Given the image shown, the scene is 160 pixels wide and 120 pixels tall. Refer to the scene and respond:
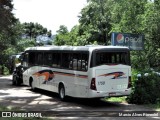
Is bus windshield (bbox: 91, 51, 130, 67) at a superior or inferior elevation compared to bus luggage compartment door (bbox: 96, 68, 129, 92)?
superior

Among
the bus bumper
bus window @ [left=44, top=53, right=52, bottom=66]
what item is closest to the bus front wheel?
bus window @ [left=44, top=53, right=52, bottom=66]

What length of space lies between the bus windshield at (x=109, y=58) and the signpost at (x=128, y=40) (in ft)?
18.5

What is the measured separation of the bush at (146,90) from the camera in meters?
17.3

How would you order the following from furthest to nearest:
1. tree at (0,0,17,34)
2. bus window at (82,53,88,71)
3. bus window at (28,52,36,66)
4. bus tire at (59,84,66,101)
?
tree at (0,0,17,34) < bus window at (28,52,36,66) < bus tire at (59,84,66,101) < bus window at (82,53,88,71)

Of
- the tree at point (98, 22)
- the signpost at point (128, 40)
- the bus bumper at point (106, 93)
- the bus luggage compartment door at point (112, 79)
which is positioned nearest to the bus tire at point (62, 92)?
the bus bumper at point (106, 93)

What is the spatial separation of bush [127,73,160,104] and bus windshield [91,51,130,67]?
119 centimetres

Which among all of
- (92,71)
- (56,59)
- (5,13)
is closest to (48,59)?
(56,59)

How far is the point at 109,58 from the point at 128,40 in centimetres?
753

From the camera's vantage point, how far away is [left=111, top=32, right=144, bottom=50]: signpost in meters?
22.8

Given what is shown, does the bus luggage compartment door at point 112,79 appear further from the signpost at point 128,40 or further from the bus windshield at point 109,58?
the signpost at point 128,40

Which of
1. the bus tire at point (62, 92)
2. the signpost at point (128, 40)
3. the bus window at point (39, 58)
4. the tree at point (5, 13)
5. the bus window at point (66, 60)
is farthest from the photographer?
the tree at point (5, 13)

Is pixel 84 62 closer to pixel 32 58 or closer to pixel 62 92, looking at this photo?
pixel 62 92

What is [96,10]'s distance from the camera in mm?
59688

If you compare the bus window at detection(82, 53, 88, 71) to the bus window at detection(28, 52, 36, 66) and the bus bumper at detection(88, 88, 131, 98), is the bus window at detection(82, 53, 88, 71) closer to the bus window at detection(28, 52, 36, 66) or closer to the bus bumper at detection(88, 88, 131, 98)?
the bus bumper at detection(88, 88, 131, 98)
